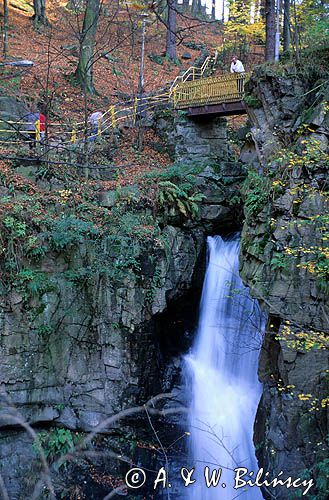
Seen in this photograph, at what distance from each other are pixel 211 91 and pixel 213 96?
0.26 metres

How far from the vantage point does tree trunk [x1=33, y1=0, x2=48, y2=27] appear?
25.8 meters

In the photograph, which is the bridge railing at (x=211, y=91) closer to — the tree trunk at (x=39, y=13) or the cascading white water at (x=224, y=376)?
the cascading white water at (x=224, y=376)

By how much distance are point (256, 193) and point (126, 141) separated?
23.1 feet

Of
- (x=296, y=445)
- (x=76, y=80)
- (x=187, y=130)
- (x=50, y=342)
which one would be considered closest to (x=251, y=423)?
(x=296, y=445)

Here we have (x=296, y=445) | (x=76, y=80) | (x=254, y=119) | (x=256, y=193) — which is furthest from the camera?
(x=76, y=80)

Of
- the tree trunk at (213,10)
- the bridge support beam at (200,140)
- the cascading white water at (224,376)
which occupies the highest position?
the tree trunk at (213,10)

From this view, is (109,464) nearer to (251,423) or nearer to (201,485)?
(201,485)

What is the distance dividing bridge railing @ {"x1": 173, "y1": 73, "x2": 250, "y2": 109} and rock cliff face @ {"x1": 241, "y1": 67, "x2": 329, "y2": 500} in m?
2.84

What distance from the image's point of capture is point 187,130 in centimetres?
1653

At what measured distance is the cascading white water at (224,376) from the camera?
11.4 meters

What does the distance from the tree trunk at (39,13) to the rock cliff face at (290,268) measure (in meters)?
18.5

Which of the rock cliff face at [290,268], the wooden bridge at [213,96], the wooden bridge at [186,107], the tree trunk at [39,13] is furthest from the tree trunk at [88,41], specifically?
the rock cliff face at [290,268]

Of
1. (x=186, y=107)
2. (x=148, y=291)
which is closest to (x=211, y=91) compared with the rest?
(x=186, y=107)

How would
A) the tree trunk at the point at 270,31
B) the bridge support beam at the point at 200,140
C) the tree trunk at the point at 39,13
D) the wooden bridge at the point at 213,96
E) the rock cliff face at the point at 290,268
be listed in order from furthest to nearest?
the tree trunk at the point at 39,13 < the bridge support beam at the point at 200,140 < the tree trunk at the point at 270,31 < the wooden bridge at the point at 213,96 < the rock cliff face at the point at 290,268
